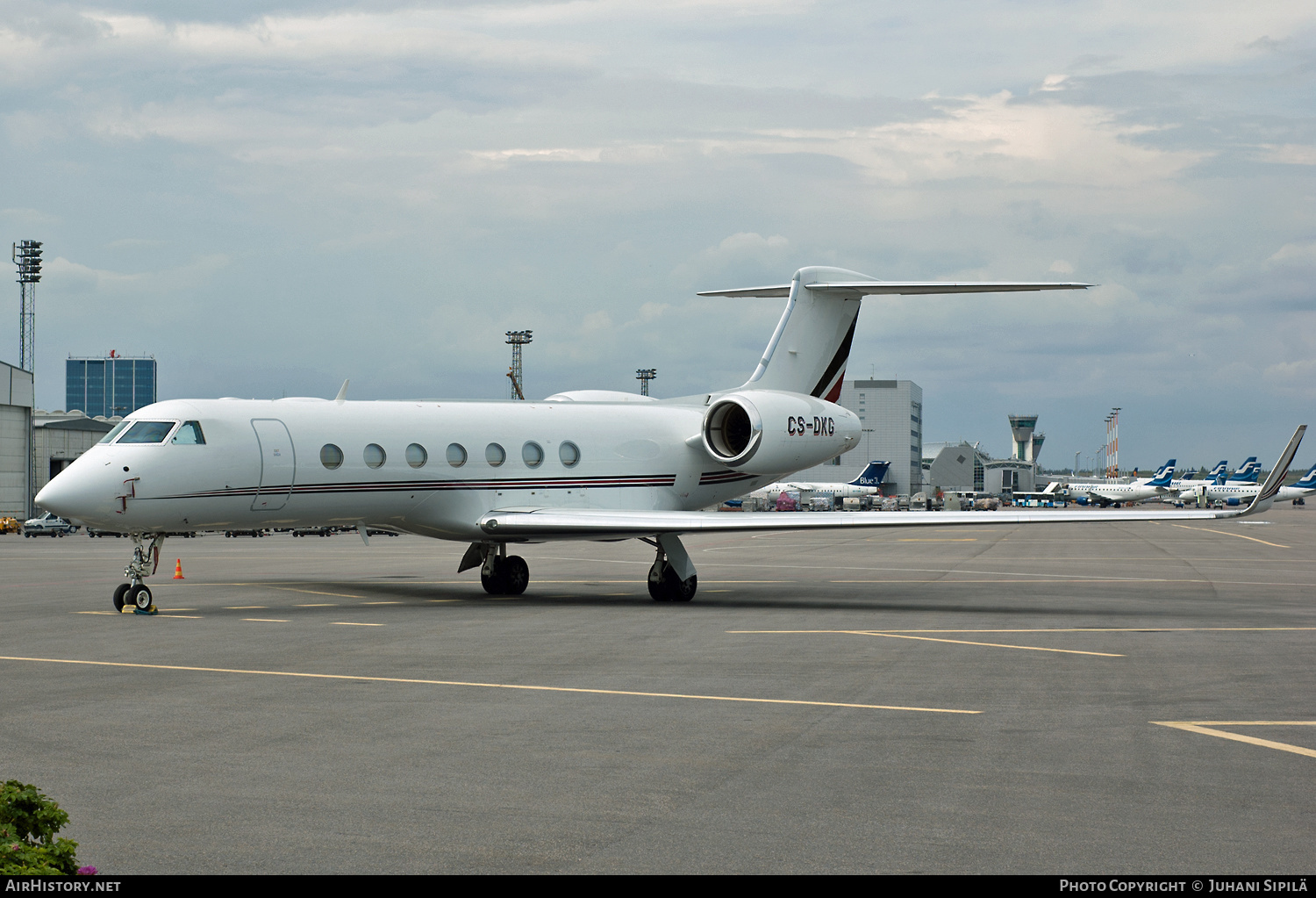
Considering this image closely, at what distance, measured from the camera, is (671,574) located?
72.1ft

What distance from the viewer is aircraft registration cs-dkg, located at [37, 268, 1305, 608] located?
1889cm

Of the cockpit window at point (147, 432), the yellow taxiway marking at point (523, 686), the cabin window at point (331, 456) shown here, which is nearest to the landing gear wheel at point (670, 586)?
the cabin window at point (331, 456)

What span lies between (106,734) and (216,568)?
2279 cm

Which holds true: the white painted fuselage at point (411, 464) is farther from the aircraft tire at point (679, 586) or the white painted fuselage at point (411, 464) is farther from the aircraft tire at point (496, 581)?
the aircraft tire at point (679, 586)

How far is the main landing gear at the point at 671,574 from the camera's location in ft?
71.7

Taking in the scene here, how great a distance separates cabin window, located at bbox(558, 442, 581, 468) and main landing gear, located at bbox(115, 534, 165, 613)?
7.28 meters

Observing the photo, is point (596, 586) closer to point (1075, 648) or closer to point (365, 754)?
point (1075, 648)

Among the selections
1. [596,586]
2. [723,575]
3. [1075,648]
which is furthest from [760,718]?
[723,575]

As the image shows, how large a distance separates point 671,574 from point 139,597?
8.65 m

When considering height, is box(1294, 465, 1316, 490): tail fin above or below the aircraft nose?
below

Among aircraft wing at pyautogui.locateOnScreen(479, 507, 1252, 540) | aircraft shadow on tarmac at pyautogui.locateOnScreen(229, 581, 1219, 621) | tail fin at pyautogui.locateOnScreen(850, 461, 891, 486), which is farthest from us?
tail fin at pyautogui.locateOnScreen(850, 461, 891, 486)

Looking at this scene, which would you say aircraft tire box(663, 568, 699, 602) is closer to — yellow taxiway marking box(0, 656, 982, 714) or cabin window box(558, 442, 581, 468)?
cabin window box(558, 442, 581, 468)

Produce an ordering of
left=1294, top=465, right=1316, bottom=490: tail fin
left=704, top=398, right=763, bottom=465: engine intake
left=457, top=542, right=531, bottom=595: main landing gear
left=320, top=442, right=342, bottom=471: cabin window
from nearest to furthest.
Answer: left=320, top=442, right=342, bottom=471: cabin window → left=457, top=542, right=531, bottom=595: main landing gear → left=704, top=398, right=763, bottom=465: engine intake → left=1294, top=465, right=1316, bottom=490: tail fin

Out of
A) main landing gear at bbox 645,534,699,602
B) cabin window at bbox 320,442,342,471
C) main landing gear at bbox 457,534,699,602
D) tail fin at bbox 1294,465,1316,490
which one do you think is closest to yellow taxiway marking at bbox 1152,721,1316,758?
main landing gear at bbox 457,534,699,602
